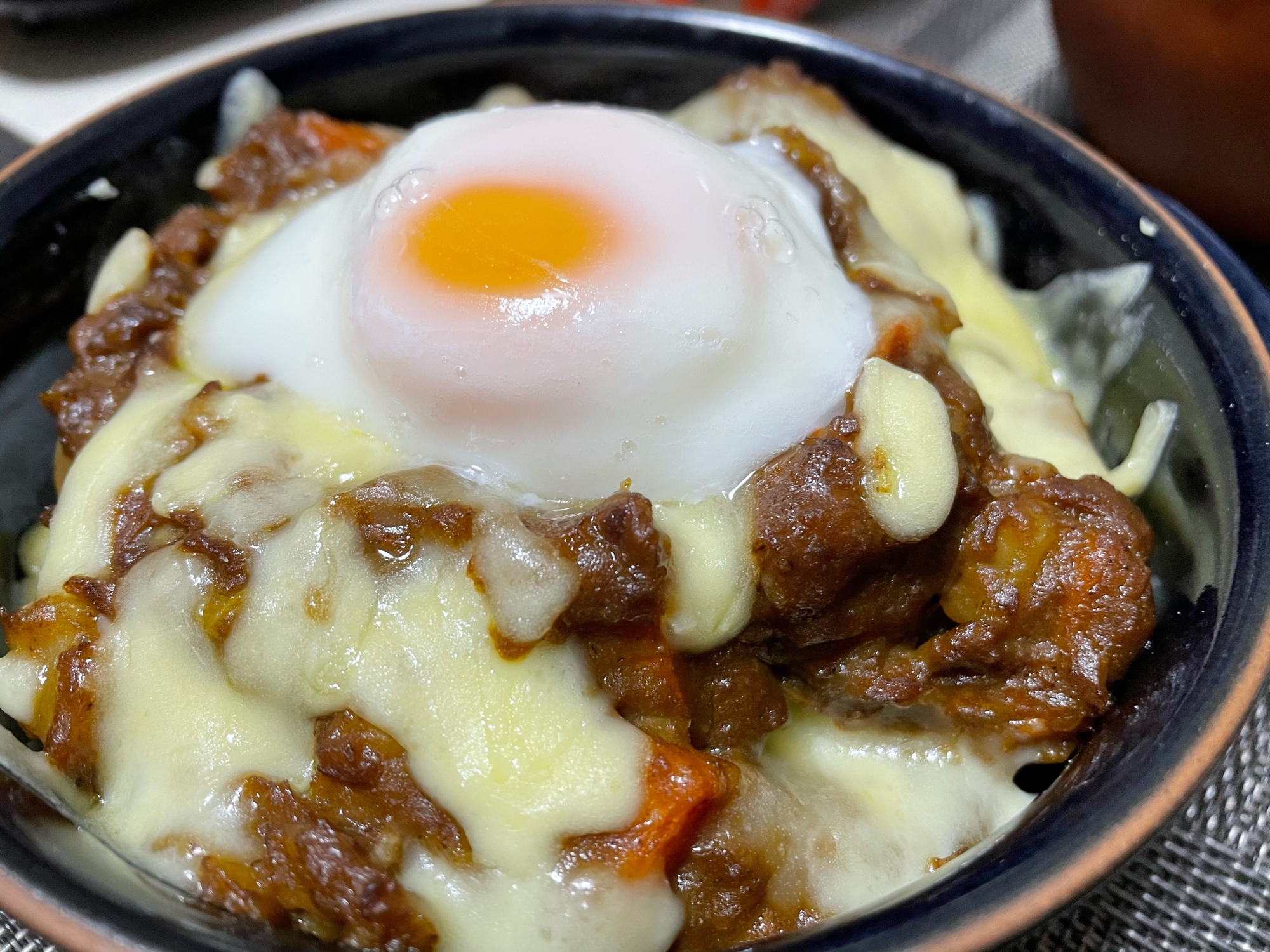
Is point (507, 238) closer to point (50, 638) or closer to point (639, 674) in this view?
point (639, 674)

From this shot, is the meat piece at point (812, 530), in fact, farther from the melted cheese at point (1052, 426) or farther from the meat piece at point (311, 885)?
the meat piece at point (311, 885)

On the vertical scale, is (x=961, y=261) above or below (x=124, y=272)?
below

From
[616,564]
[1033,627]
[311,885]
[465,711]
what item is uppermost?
[616,564]

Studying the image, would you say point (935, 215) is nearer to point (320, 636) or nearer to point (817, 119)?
point (817, 119)

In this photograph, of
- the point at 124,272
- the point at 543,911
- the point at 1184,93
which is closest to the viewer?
the point at 543,911

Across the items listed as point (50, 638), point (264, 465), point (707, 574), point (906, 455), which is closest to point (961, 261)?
point (906, 455)

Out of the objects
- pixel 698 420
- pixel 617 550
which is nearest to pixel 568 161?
pixel 698 420

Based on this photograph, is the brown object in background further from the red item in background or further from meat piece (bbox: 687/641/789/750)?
meat piece (bbox: 687/641/789/750)
